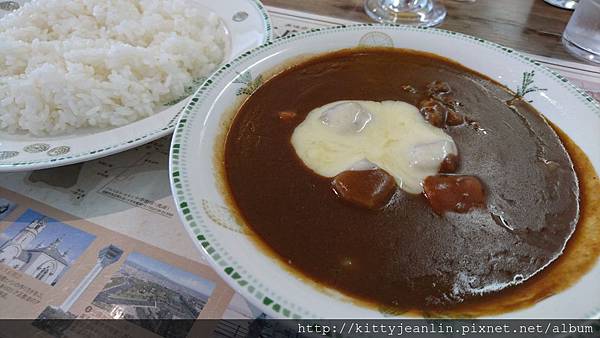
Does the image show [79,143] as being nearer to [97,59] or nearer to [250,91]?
[97,59]

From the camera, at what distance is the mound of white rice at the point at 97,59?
1.81 m

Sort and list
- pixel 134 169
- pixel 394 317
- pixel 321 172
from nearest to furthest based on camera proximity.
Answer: pixel 394 317 → pixel 321 172 → pixel 134 169

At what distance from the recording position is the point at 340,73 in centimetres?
189

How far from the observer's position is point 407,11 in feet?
9.45

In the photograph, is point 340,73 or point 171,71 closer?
point 340,73

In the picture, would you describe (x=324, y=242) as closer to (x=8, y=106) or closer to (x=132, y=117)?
(x=132, y=117)

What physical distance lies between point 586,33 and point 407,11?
3.54ft

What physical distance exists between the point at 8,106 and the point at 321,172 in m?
1.43

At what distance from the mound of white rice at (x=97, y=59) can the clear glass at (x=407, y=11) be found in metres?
1.15

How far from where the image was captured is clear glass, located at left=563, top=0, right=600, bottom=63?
239 cm

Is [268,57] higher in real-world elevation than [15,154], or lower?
higher

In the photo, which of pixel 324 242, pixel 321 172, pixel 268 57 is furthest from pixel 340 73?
pixel 324 242

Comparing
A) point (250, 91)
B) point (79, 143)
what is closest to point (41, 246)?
point (79, 143)

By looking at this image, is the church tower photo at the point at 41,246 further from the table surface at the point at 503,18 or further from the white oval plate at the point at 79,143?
the table surface at the point at 503,18
